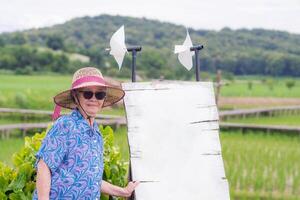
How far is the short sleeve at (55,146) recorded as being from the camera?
2.69 metres

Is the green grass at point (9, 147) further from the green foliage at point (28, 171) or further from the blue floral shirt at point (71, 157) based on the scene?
the blue floral shirt at point (71, 157)

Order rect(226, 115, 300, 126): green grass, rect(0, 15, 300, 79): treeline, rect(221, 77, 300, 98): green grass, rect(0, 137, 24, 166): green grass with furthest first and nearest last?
1. rect(0, 15, 300, 79): treeline
2. rect(221, 77, 300, 98): green grass
3. rect(226, 115, 300, 126): green grass
4. rect(0, 137, 24, 166): green grass

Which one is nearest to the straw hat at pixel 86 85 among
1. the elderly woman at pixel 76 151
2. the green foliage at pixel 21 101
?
the elderly woman at pixel 76 151

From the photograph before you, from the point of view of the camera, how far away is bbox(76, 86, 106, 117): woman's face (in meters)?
2.77

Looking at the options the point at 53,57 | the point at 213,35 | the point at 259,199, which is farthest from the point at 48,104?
the point at 213,35

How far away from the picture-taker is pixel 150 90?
3.04 meters

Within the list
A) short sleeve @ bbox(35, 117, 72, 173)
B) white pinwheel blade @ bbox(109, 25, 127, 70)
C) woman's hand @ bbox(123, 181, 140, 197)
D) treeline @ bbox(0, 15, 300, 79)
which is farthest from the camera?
treeline @ bbox(0, 15, 300, 79)

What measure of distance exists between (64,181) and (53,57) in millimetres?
42037

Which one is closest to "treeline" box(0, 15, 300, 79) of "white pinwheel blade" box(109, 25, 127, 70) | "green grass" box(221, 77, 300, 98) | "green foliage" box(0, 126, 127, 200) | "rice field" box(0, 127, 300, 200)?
"green grass" box(221, 77, 300, 98)

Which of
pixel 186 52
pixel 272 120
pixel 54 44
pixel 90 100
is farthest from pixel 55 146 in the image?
pixel 54 44

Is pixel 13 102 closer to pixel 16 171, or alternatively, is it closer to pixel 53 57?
pixel 16 171

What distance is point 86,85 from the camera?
2750 millimetres

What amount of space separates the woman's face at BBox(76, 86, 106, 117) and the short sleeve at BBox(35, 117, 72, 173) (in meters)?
0.12

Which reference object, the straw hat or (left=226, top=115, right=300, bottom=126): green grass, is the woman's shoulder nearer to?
the straw hat
